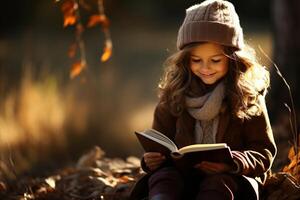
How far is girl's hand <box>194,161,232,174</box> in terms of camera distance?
341 cm

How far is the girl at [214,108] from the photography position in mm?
3475

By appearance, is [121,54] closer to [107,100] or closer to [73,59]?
[73,59]

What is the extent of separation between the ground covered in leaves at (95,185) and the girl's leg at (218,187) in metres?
0.50

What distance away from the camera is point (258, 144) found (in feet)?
11.9

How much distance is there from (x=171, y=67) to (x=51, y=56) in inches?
302

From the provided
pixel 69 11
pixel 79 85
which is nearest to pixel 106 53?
pixel 69 11

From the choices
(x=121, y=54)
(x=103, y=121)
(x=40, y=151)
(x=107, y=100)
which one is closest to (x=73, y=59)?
(x=121, y=54)

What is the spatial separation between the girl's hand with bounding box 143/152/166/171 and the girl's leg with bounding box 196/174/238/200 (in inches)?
10.1

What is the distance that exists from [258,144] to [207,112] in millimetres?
312

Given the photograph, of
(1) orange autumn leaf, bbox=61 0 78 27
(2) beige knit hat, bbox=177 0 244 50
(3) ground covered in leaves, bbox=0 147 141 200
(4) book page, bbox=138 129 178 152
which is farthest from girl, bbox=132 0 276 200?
(1) orange autumn leaf, bbox=61 0 78 27

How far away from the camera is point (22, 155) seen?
609 cm

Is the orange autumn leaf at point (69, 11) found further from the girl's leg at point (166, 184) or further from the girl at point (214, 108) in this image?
the girl's leg at point (166, 184)

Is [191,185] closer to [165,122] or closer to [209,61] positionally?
[165,122]

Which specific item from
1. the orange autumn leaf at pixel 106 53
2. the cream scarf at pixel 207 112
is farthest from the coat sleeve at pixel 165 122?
the orange autumn leaf at pixel 106 53
